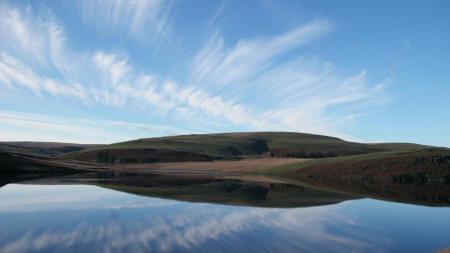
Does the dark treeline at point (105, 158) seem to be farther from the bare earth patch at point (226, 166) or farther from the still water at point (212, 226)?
the still water at point (212, 226)

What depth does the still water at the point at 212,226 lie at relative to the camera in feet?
54.2

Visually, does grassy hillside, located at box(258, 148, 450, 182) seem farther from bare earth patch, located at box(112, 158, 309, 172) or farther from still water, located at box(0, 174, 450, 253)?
still water, located at box(0, 174, 450, 253)

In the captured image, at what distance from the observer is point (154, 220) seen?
22.4m

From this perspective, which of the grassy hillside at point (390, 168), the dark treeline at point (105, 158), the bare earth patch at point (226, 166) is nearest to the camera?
the grassy hillside at point (390, 168)

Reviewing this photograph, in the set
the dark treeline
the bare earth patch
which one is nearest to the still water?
the bare earth patch

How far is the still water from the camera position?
650 inches

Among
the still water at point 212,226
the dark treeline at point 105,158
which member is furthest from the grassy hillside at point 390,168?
the dark treeline at point 105,158

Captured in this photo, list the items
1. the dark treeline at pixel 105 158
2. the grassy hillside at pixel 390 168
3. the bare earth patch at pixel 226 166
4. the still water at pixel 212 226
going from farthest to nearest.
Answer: the dark treeline at pixel 105 158
the bare earth patch at pixel 226 166
the grassy hillside at pixel 390 168
the still water at pixel 212 226

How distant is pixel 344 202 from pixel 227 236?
64.2 ft

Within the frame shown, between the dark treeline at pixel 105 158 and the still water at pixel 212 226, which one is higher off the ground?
the dark treeline at pixel 105 158

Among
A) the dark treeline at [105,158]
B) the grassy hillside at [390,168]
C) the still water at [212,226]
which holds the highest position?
the dark treeline at [105,158]

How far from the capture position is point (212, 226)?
20.9 m

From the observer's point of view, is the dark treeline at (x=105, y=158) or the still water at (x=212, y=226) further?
the dark treeline at (x=105, y=158)

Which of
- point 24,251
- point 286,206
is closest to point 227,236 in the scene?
point 24,251
